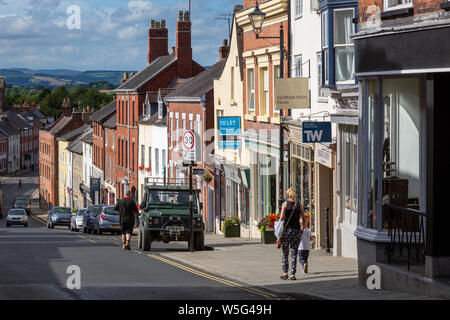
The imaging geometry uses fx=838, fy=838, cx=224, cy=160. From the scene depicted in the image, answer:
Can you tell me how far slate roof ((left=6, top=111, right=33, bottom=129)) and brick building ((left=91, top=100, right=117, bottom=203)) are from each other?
Result: 95905 millimetres

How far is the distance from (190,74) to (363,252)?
47342 millimetres

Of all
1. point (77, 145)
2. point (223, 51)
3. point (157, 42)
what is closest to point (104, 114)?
point (157, 42)

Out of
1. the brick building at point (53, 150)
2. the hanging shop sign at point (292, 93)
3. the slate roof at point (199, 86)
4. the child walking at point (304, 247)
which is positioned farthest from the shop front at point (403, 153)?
the brick building at point (53, 150)

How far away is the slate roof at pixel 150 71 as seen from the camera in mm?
61281

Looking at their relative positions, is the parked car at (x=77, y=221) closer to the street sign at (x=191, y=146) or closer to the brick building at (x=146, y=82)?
the street sign at (x=191, y=146)

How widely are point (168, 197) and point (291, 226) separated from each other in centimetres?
1162

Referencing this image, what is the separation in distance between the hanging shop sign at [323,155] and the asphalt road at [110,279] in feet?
17.3

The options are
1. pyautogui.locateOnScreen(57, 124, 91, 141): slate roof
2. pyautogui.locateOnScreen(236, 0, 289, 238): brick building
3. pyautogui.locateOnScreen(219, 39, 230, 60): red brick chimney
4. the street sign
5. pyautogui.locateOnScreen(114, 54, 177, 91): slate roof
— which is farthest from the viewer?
pyautogui.locateOnScreen(57, 124, 91, 141): slate roof

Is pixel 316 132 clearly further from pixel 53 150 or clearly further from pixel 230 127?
pixel 53 150

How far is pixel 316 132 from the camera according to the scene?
2172 centimetres

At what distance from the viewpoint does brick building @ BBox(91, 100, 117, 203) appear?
7503cm

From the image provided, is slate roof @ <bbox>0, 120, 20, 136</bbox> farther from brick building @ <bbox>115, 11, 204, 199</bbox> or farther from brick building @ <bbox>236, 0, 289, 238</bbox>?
brick building @ <bbox>236, 0, 289, 238</bbox>
